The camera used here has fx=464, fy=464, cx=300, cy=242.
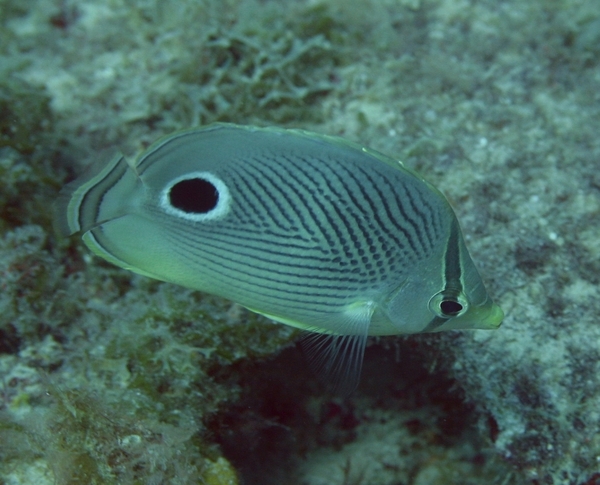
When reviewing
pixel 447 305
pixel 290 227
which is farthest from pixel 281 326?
pixel 447 305

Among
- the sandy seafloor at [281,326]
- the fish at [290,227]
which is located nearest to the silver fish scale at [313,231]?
the fish at [290,227]

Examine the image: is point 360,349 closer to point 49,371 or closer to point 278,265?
point 278,265

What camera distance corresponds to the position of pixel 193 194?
87.2 inches

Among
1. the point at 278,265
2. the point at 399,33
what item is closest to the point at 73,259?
the point at 278,265

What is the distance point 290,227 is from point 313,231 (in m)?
0.11

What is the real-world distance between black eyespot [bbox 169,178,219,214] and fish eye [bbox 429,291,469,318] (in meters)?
1.15

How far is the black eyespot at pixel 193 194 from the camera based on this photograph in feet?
7.27

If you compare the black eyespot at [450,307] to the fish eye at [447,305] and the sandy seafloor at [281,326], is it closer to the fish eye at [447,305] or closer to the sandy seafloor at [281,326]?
the fish eye at [447,305]

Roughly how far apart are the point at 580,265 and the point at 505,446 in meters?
1.35

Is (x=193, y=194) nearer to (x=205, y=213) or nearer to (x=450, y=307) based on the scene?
(x=205, y=213)

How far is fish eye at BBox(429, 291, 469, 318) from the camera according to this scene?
2207 mm

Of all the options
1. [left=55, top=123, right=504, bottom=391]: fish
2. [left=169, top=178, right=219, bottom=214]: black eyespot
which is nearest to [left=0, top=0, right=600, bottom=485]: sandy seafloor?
[left=55, top=123, right=504, bottom=391]: fish

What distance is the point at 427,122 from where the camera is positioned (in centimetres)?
395

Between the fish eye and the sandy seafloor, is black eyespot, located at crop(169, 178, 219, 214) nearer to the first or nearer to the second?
the sandy seafloor
